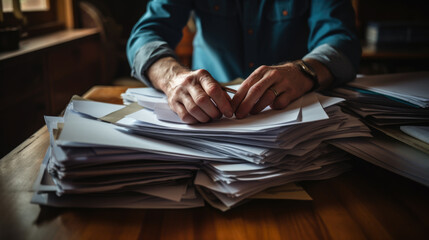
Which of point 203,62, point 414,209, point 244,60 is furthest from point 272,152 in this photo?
point 203,62

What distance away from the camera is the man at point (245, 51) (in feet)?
1.79

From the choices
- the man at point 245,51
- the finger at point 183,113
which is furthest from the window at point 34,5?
the finger at point 183,113

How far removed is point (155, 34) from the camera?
0.94 metres

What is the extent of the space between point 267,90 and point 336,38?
426 mm

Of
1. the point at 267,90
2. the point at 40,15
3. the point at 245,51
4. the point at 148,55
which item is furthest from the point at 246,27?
the point at 40,15

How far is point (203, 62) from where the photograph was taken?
135cm

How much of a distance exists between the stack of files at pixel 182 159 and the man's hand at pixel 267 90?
47 mm

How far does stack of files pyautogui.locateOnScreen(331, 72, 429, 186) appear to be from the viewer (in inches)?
18.8

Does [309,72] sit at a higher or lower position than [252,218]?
higher

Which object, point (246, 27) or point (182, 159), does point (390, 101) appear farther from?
point (246, 27)

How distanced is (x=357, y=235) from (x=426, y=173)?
17 centimetres

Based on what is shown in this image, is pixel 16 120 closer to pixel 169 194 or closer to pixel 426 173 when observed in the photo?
pixel 169 194

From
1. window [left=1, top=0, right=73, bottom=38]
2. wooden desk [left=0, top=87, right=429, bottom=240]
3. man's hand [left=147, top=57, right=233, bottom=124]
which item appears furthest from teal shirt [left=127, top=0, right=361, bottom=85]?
window [left=1, top=0, right=73, bottom=38]

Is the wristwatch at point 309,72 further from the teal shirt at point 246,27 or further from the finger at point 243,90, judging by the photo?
the teal shirt at point 246,27
